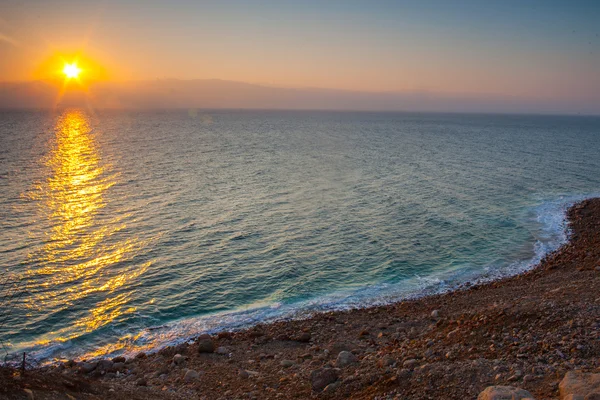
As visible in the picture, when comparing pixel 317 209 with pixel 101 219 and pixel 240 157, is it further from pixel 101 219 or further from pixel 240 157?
pixel 240 157

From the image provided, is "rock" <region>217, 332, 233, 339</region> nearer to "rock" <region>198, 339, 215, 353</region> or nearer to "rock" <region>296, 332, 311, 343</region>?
"rock" <region>198, 339, 215, 353</region>

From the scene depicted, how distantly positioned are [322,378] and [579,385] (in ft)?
24.3

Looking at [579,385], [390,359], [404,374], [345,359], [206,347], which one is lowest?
[206,347]

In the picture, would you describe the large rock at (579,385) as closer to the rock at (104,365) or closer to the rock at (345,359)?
the rock at (345,359)

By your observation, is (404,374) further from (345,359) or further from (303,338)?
(303,338)

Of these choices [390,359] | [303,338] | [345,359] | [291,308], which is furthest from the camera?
[291,308]

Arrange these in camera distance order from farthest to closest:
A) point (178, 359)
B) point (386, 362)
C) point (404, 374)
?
1. point (178, 359)
2. point (386, 362)
3. point (404, 374)

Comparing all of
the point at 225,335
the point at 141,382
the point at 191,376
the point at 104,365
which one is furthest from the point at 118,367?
the point at 225,335

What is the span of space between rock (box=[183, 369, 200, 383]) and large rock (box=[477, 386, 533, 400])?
33.4ft

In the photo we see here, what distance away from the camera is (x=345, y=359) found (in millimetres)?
16672

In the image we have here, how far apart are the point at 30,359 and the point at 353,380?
1421 centimetres

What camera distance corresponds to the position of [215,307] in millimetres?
25016

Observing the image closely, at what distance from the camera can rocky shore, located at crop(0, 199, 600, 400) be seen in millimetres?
12062

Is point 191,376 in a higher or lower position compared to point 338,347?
lower
